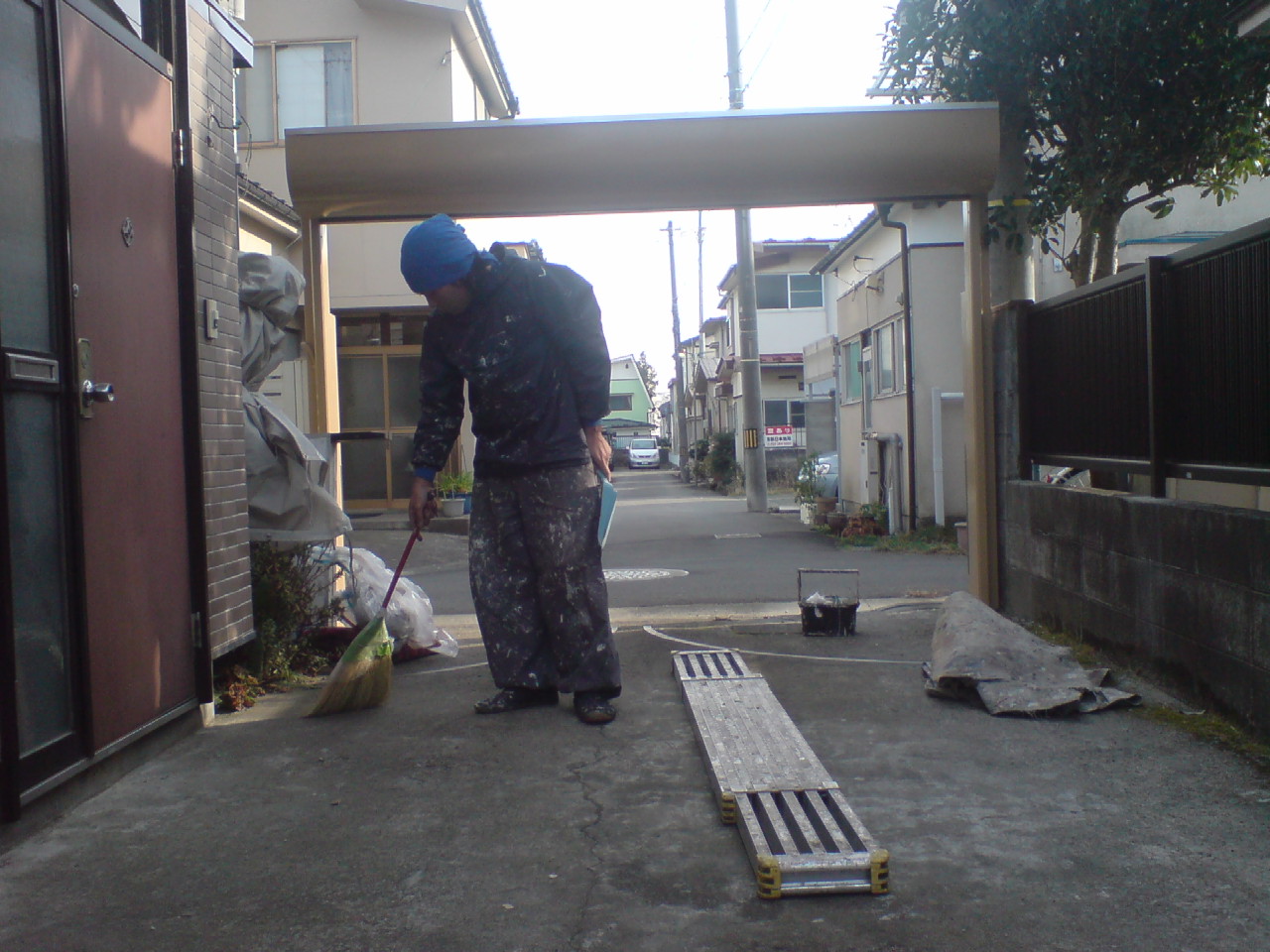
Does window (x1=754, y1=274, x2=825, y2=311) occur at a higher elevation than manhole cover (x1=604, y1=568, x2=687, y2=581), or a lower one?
higher

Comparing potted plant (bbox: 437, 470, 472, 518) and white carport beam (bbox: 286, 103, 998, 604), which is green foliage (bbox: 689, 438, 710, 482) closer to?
potted plant (bbox: 437, 470, 472, 518)

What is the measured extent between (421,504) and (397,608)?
132 cm

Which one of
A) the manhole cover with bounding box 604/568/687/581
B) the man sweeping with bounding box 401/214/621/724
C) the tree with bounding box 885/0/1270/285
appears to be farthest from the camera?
the manhole cover with bounding box 604/568/687/581

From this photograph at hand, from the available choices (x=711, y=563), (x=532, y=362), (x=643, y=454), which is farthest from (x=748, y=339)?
(x=643, y=454)

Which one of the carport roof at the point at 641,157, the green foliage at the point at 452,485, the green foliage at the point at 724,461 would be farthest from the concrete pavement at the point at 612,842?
the green foliage at the point at 724,461

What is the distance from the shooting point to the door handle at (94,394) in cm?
331

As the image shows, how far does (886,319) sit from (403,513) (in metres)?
7.65

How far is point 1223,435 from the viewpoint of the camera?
4.13 metres

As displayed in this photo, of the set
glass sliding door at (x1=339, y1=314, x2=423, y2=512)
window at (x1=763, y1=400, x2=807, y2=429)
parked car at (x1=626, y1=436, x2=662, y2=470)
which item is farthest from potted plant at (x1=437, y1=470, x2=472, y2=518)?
parked car at (x1=626, y1=436, x2=662, y2=470)

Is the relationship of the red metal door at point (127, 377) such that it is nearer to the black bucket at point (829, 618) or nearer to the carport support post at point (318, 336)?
the carport support post at point (318, 336)

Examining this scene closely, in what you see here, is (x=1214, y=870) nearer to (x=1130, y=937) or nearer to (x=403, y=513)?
(x=1130, y=937)

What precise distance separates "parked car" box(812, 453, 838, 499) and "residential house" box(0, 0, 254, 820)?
42.8 ft

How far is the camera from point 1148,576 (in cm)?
439

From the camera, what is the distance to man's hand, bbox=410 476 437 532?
4.43 m
